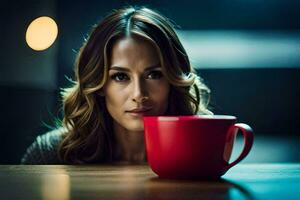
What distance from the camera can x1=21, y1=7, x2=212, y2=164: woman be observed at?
982 millimetres

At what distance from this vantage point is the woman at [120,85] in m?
0.98

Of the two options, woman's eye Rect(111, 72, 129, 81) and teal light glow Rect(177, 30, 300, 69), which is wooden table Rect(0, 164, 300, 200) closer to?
woman's eye Rect(111, 72, 129, 81)

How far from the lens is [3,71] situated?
4.63ft

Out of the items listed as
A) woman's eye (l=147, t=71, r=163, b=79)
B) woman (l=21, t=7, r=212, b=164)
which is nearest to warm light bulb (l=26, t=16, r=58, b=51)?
woman (l=21, t=7, r=212, b=164)

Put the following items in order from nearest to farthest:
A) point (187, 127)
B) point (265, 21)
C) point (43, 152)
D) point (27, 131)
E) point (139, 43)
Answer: point (187, 127) < point (139, 43) < point (43, 152) < point (265, 21) < point (27, 131)

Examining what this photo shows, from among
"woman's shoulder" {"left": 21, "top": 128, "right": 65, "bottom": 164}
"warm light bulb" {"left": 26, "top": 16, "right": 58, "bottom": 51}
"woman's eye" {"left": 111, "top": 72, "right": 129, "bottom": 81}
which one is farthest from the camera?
"warm light bulb" {"left": 26, "top": 16, "right": 58, "bottom": 51}

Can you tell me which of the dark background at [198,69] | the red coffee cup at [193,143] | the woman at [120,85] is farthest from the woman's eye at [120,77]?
the red coffee cup at [193,143]

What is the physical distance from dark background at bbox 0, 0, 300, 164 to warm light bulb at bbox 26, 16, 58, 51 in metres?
0.02

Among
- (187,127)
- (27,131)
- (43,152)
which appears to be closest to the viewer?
(187,127)

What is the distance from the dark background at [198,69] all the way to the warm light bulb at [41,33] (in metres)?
0.02

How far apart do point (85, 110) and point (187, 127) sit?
0.53m

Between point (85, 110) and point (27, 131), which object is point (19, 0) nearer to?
point (27, 131)

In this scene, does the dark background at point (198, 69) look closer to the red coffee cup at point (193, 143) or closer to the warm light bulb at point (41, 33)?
the warm light bulb at point (41, 33)

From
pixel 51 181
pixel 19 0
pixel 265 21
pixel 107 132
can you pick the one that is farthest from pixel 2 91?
pixel 51 181
